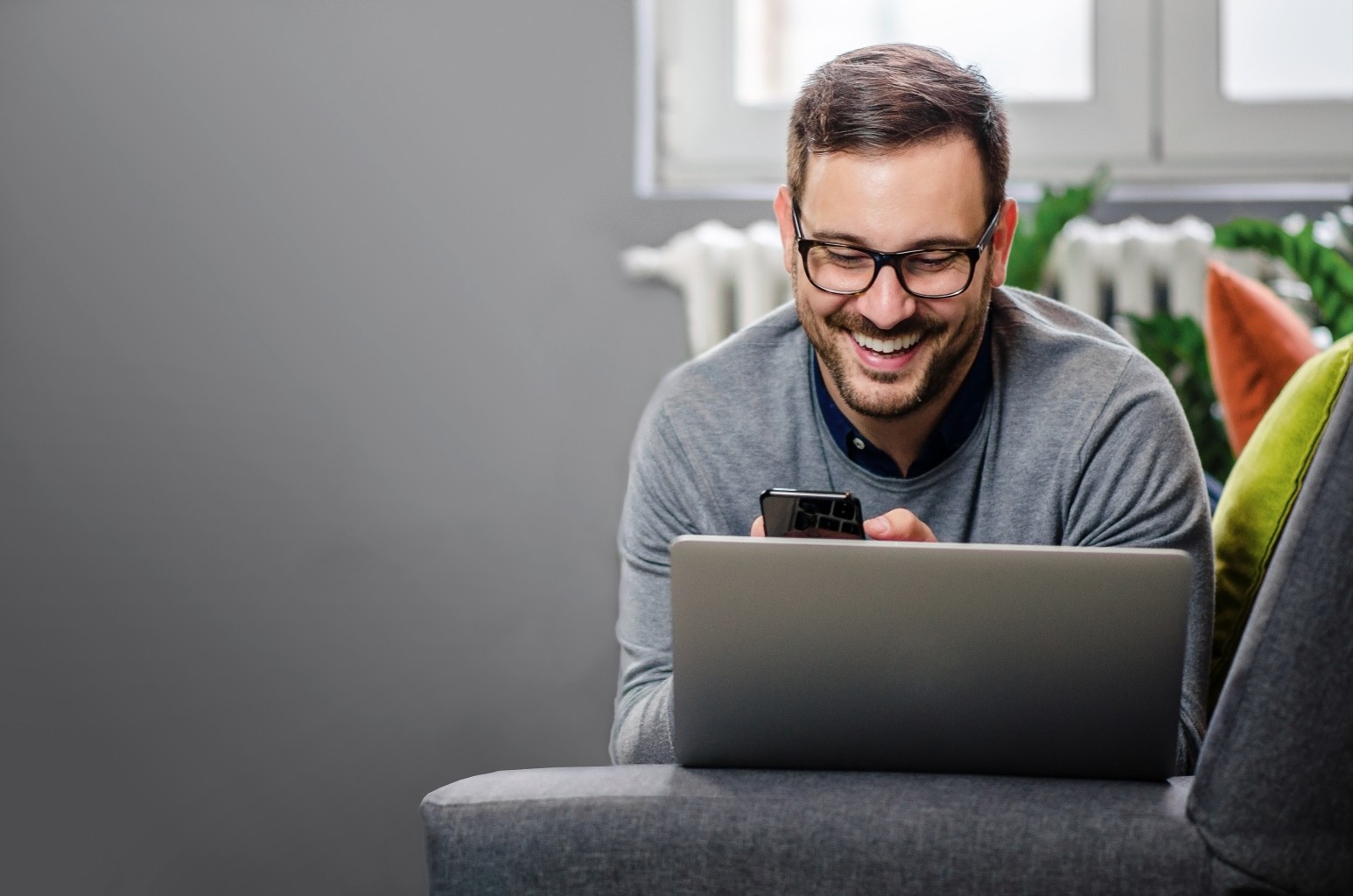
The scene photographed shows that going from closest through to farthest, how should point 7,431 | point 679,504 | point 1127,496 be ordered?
1. point 1127,496
2. point 679,504
3. point 7,431

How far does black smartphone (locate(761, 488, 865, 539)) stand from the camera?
30.5 inches

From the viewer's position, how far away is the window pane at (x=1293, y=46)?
207 cm

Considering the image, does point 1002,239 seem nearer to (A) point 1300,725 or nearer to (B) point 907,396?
(B) point 907,396

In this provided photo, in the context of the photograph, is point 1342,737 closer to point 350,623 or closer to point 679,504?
point 679,504

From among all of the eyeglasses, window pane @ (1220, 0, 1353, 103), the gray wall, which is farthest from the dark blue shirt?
window pane @ (1220, 0, 1353, 103)

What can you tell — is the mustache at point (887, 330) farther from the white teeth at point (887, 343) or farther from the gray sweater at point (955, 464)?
the gray sweater at point (955, 464)

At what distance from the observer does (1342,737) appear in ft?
2.15

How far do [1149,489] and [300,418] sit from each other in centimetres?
150

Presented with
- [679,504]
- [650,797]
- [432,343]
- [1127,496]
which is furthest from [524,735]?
[650,797]

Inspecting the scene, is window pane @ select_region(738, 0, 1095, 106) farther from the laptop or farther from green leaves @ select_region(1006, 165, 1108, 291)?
the laptop

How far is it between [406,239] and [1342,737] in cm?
174

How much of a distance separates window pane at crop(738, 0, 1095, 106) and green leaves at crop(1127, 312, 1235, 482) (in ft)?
1.65

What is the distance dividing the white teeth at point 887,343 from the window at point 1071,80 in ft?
3.23

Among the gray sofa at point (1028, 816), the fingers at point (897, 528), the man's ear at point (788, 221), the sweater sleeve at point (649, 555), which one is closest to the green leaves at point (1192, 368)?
the man's ear at point (788, 221)
